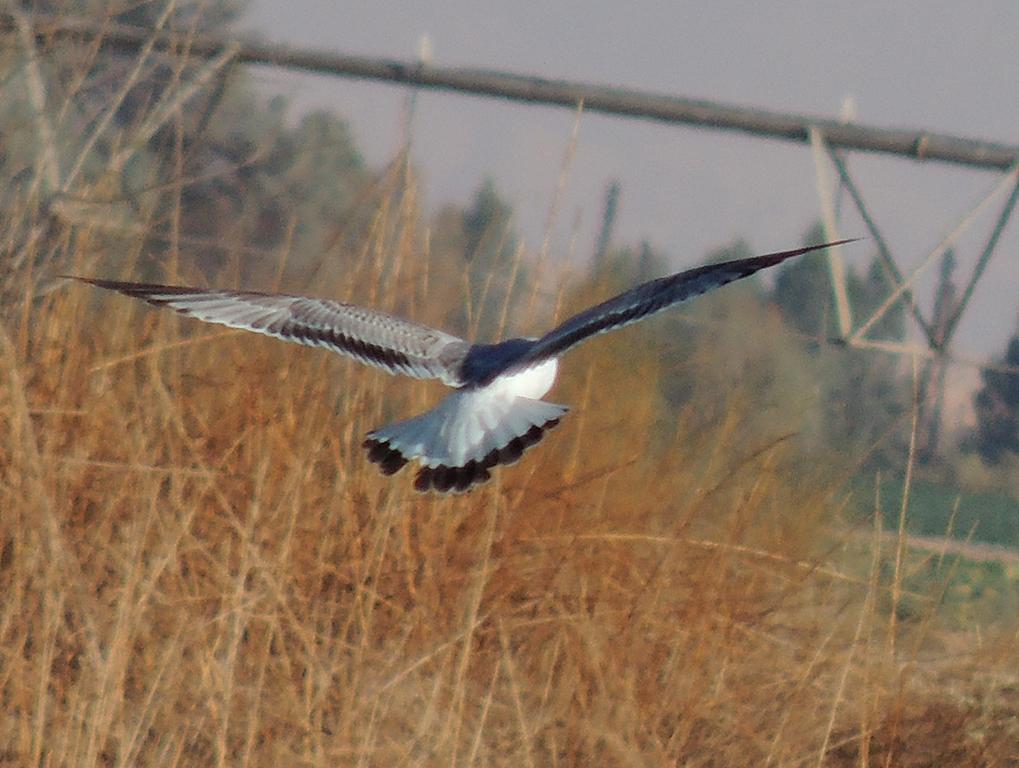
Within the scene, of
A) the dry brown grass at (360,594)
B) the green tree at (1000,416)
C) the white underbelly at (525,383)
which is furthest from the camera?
the green tree at (1000,416)

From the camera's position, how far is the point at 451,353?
3.09 m

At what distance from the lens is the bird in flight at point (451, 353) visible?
261 cm

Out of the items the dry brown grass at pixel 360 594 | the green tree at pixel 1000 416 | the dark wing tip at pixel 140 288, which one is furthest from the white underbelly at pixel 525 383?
the green tree at pixel 1000 416

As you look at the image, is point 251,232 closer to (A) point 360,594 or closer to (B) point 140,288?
(A) point 360,594

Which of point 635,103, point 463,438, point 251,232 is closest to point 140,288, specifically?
point 463,438

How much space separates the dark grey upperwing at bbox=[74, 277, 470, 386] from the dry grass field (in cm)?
30

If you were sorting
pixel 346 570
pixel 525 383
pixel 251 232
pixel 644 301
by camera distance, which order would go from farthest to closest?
pixel 251 232 < pixel 346 570 < pixel 525 383 < pixel 644 301

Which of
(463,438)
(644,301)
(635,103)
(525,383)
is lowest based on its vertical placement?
(463,438)

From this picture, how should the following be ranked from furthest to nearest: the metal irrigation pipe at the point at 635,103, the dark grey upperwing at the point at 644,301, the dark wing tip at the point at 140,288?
the metal irrigation pipe at the point at 635,103, the dark wing tip at the point at 140,288, the dark grey upperwing at the point at 644,301

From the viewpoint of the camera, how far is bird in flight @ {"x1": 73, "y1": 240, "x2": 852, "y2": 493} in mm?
2609

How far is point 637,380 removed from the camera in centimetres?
461

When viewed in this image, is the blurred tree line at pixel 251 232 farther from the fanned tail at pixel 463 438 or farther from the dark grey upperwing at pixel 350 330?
the fanned tail at pixel 463 438

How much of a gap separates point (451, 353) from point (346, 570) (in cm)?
63

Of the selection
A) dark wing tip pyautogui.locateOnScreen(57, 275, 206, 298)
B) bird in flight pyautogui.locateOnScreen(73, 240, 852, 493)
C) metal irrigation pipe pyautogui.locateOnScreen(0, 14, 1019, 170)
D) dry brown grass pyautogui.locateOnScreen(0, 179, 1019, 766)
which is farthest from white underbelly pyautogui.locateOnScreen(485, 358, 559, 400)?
metal irrigation pipe pyautogui.locateOnScreen(0, 14, 1019, 170)
